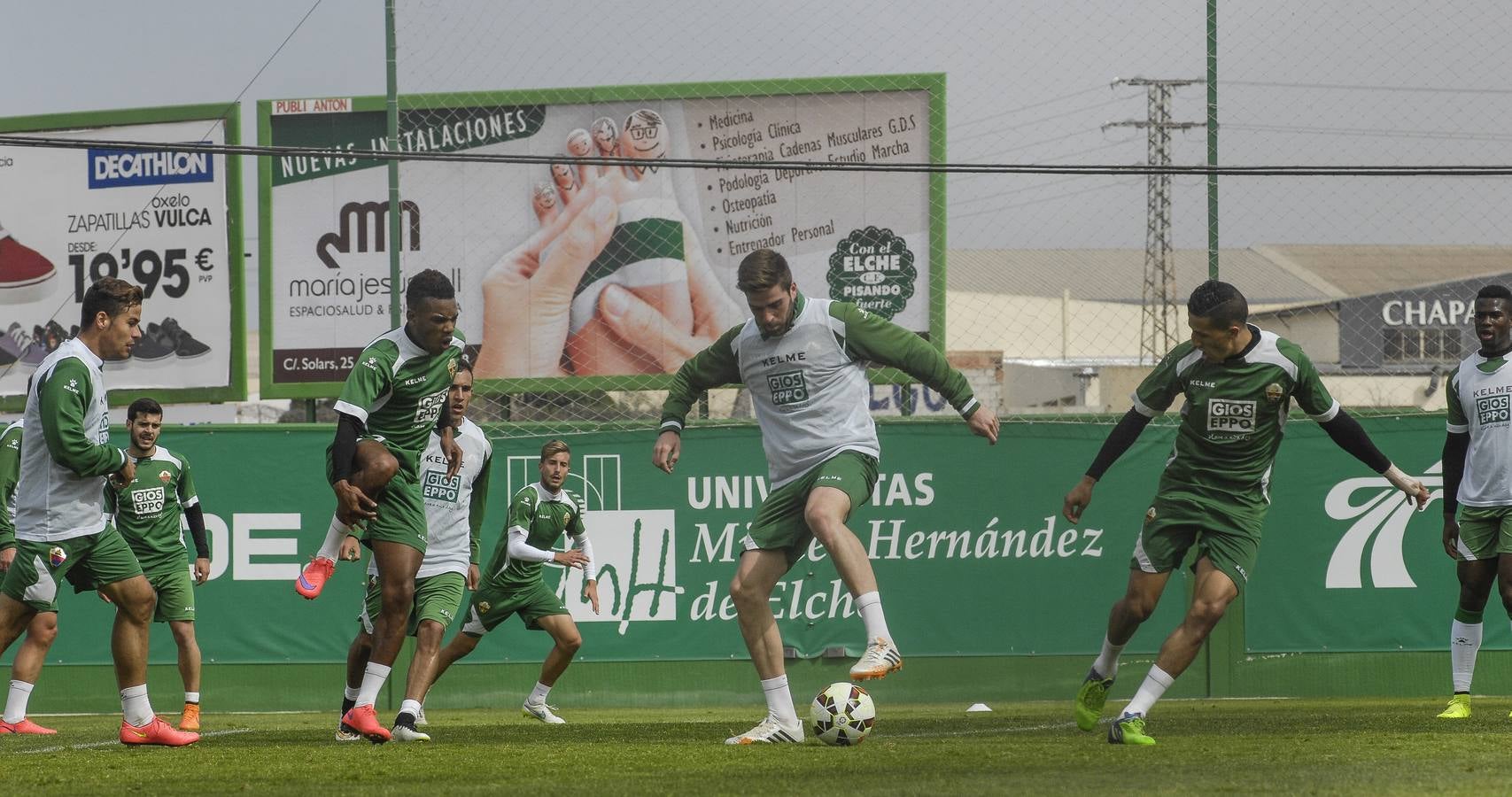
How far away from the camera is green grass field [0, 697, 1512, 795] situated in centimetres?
534

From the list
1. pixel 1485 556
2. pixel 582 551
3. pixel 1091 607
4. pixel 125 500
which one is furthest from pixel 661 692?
pixel 1485 556

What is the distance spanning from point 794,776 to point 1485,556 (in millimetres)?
5197

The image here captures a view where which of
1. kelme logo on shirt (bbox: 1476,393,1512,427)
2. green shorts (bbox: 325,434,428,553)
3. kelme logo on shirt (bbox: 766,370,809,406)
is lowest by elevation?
green shorts (bbox: 325,434,428,553)

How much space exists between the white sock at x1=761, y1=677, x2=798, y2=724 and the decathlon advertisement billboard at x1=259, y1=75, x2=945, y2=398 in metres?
6.51

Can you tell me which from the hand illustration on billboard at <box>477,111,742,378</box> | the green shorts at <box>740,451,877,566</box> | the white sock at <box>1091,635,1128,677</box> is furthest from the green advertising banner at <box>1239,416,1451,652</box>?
the green shorts at <box>740,451,877,566</box>

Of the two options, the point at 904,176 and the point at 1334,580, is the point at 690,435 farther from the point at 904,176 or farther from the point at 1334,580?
the point at 1334,580

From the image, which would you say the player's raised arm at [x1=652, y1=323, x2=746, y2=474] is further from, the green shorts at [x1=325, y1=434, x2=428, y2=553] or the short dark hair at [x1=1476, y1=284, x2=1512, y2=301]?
the short dark hair at [x1=1476, y1=284, x2=1512, y2=301]

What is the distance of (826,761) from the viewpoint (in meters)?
6.17

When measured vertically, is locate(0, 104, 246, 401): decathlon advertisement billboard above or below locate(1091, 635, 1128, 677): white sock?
above

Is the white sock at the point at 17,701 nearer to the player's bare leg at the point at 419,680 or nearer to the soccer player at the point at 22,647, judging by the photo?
the soccer player at the point at 22,647

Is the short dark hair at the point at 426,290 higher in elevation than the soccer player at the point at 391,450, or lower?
higher

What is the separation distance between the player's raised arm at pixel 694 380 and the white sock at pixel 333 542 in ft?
5.00

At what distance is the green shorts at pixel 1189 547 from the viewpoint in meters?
7.25

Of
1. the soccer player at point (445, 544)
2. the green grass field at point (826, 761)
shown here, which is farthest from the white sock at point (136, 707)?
the soccer player at point (445, 544)
